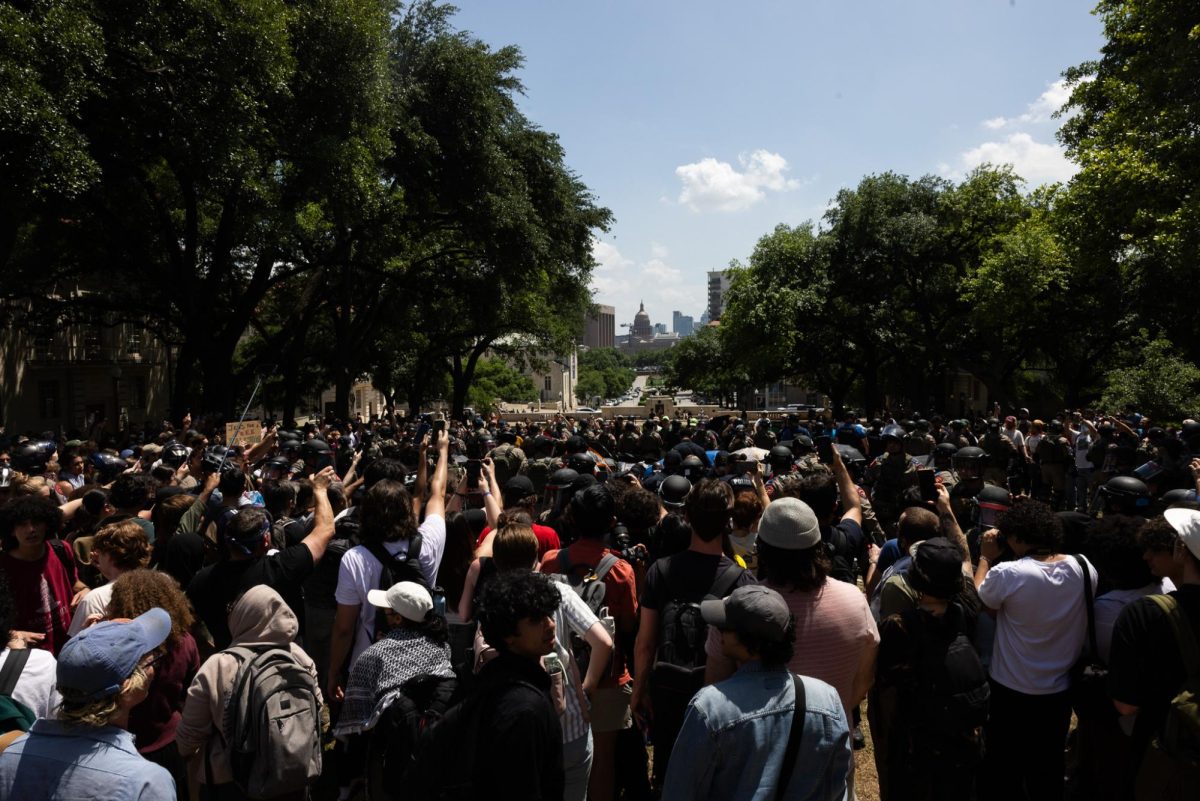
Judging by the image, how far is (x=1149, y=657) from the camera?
3.18m

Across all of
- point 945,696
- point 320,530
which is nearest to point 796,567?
point 945,696

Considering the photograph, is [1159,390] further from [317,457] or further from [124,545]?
[124,545]

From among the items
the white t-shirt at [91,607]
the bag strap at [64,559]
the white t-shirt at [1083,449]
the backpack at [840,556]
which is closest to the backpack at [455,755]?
the white t-shirt at [91,607]

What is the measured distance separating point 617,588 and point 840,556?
1.43 metres

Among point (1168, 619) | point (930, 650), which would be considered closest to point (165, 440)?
point (930, 650)

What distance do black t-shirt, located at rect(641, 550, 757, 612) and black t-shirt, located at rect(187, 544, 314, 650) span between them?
1821 mm

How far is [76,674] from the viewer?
2412 mm

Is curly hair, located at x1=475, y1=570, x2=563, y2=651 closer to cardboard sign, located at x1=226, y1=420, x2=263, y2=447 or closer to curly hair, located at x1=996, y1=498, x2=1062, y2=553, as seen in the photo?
curly hair, located at x1=996, y1=498, x2=1062, y2=553

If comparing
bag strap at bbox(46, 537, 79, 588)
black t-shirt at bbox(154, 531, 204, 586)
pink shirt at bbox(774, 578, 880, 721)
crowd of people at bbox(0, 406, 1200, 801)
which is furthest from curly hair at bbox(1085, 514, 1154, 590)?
bag strap at bbox(46, 537, 79, 588)

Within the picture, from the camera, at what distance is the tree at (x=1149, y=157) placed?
1408 centimetres

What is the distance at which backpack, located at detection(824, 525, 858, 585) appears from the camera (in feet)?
15.4

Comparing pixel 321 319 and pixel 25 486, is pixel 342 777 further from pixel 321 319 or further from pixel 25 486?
pixel 321 319

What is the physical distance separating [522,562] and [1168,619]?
104 inches

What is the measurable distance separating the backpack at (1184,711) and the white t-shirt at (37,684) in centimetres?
408
